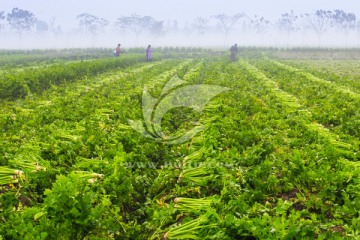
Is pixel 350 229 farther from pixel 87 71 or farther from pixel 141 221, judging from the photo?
pixel 87 71

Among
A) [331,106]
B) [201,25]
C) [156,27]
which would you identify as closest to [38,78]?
[331,106]

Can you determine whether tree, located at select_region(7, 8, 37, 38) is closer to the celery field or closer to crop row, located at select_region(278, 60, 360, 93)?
crop row, located at select_region(278, 60, 360, 93)

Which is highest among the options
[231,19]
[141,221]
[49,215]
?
[231,19]

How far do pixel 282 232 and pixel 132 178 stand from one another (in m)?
2.51

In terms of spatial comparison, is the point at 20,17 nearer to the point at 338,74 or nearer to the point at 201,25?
the point at 201,25

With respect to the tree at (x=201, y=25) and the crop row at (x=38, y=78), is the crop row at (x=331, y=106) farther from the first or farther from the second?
the tree at (x=201, y=25)

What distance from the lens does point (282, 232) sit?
11.6 feet

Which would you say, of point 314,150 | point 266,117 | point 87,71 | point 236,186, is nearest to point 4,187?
point 236,186

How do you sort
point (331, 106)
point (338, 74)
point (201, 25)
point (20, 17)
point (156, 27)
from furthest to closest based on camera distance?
point (201, 25)
point (156, 27)
point (20, 17)
point (338, 74)
point (331, 106)

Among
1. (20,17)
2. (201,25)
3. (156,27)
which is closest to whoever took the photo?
(20,17)

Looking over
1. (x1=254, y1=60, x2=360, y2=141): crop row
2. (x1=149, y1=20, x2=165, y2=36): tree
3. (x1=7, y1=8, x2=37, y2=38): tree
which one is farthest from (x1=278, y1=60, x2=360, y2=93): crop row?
(x1=149, y1=20, x2=165, y2=36): tree

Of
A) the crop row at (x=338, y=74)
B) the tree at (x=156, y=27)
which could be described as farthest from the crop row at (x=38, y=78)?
the tree at (x=156, y=27)

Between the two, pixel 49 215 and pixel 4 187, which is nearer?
pixel 49 215

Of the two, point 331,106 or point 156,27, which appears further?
point 156,27
